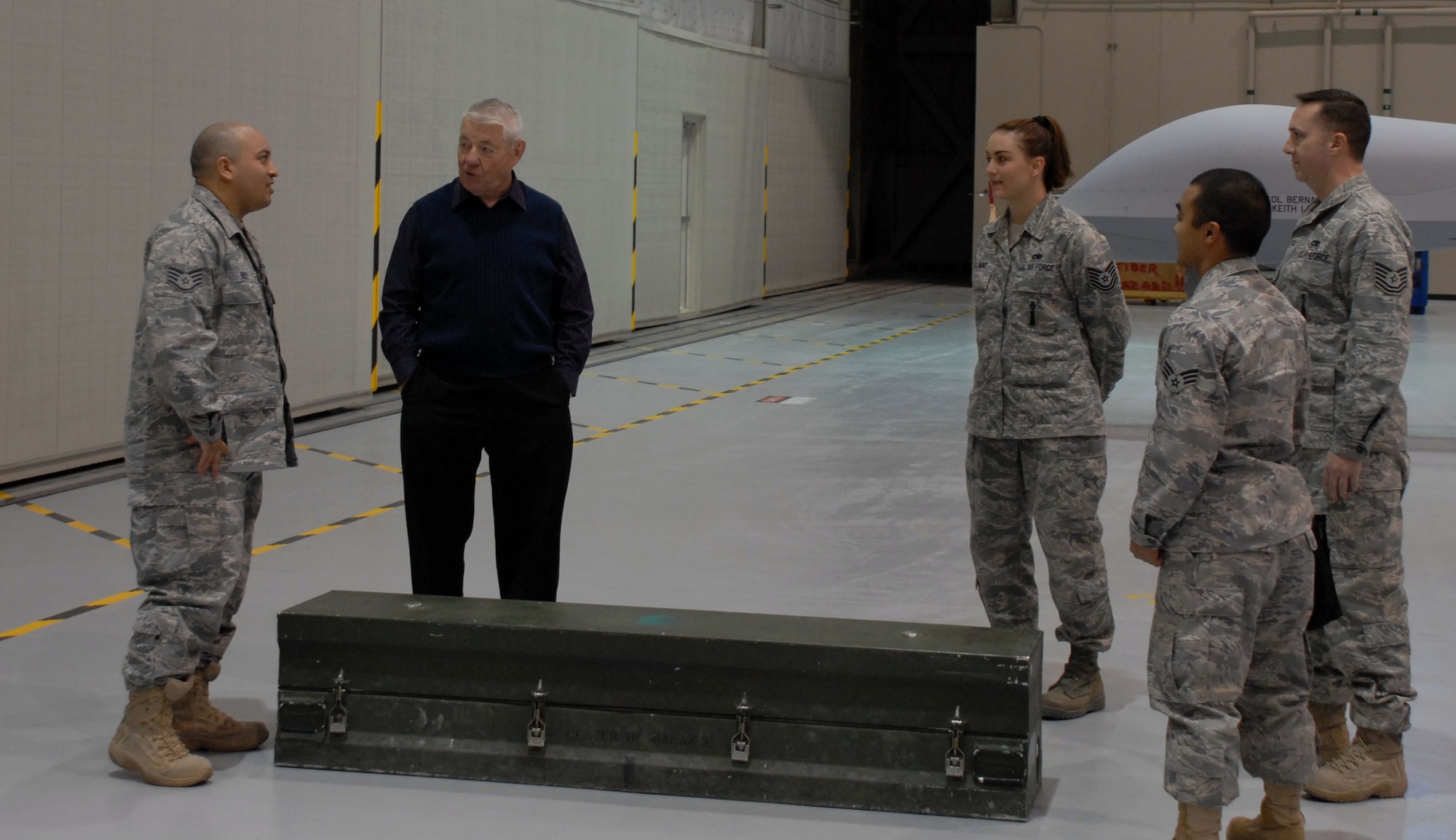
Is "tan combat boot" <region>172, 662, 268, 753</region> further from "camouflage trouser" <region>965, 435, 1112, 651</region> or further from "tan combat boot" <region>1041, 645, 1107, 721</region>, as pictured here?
"tan combat boot" <region>1041, 645, 1107, 721</region>

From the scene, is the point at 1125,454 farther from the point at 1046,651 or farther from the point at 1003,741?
the point at 1003,741

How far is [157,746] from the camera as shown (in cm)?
445

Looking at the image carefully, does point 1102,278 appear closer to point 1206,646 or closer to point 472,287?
point 1206,646

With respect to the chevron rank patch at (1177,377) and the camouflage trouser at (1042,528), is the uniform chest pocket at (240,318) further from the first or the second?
the chevron rank patch at (1177,377)

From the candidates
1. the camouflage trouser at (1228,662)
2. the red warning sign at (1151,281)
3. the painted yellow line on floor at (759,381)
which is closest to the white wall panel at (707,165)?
the painted yellow line on floor at (759,381)

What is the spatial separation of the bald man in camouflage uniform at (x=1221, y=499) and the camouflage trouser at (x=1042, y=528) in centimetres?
116

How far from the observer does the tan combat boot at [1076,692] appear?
5.14 metres

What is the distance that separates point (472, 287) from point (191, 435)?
1013mm

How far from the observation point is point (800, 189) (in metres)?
25.6

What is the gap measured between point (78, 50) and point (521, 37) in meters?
6.17

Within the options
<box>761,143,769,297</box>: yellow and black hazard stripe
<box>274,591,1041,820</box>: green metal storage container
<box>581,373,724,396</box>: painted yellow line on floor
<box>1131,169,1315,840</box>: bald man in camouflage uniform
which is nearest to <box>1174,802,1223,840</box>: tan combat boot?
<box>1131,169,1315,840</box>: bald man in camouflage uniform

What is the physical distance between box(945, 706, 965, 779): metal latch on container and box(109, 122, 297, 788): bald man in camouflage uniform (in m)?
2.16

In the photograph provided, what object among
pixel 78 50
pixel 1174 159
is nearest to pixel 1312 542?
pixel 78 50

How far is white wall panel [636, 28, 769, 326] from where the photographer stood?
1822 cm
